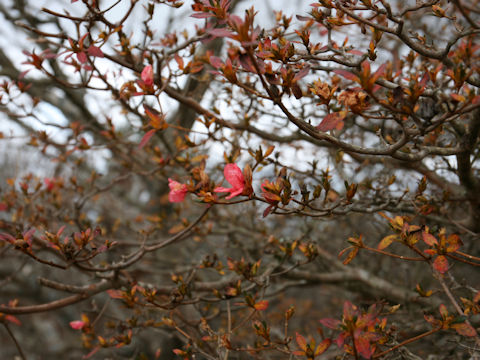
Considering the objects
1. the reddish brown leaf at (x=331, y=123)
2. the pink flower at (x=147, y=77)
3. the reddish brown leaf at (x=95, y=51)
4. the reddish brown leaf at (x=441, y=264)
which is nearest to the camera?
the reddish brown leaf at (x=331, y=123)

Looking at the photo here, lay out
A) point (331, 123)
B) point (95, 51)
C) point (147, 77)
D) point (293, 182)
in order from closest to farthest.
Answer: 1. point (331, 123)
2. point (147, 77)
3. point (95, 51)
4. point (293, 182)

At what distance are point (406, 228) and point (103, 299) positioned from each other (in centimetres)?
526

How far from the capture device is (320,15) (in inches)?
59.5

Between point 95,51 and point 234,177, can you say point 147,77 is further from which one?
point 234,177

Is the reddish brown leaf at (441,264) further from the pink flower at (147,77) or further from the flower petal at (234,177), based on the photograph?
the pink flower at (147,77)

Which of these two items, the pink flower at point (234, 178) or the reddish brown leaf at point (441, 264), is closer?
the pink flower at point (234, 178)

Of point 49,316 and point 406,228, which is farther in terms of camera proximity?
point 49,316

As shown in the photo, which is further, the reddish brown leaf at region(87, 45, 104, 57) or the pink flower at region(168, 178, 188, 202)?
the reddish brown leaf at region(87, 45, 104, 57)

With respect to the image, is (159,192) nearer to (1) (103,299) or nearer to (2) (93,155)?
(2) (93,155)

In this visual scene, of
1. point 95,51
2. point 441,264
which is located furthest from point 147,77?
point 441,264

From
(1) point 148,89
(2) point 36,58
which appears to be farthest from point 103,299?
(1) point 148,89

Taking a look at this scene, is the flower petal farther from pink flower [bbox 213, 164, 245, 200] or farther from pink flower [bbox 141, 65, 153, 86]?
pink flower [bbox 141, 65, 153, 86]

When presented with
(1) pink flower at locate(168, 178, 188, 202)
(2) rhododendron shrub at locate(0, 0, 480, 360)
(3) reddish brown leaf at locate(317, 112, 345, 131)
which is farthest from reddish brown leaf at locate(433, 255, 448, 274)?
(1) pink flower at locate(168, 178, 188, 202)

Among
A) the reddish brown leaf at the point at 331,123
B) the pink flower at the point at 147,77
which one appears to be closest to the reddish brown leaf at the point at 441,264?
the reddish brown leaf at the point at 331,123
